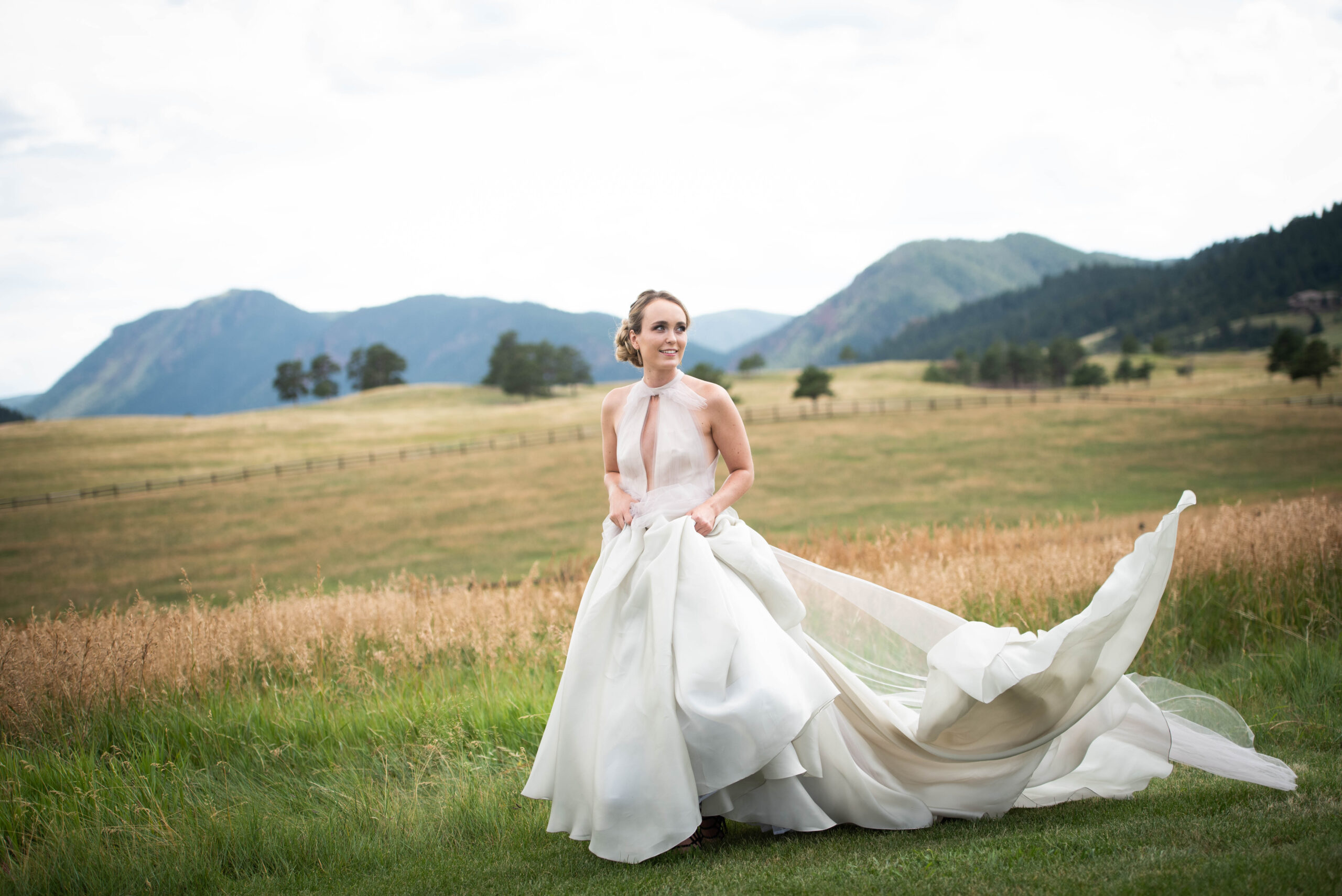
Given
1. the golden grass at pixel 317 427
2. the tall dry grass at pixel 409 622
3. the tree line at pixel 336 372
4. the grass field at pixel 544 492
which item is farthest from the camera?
the tree line at pixel 336 372

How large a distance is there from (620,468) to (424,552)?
27.4 m

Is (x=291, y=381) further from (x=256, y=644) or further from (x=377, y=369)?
(x=256, y=644)

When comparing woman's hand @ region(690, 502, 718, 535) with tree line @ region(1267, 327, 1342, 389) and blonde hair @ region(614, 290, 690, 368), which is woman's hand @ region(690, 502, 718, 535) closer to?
blonde hair @ region(614, 290, 690, 368)

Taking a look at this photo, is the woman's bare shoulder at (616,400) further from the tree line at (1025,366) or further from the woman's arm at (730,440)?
the tree line at (1025,366)

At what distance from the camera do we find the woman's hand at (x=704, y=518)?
4.34 m

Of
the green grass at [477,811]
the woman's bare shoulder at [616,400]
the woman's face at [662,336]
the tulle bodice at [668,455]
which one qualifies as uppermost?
the woman's face at [662,336]

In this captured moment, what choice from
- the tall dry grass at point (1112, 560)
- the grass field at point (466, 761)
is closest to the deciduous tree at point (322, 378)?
the grass field at point (466, 761)

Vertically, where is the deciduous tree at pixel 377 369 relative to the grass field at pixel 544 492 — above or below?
above

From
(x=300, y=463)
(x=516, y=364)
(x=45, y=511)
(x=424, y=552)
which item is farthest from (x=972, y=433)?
(x=516, y=364)

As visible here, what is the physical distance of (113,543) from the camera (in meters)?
35.5

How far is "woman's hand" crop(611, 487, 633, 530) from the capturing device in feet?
14.9

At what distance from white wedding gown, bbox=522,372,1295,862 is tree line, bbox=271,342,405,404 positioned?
445 ft

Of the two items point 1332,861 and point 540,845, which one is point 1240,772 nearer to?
point 1332,861

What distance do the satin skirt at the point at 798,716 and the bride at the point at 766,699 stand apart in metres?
0.01
